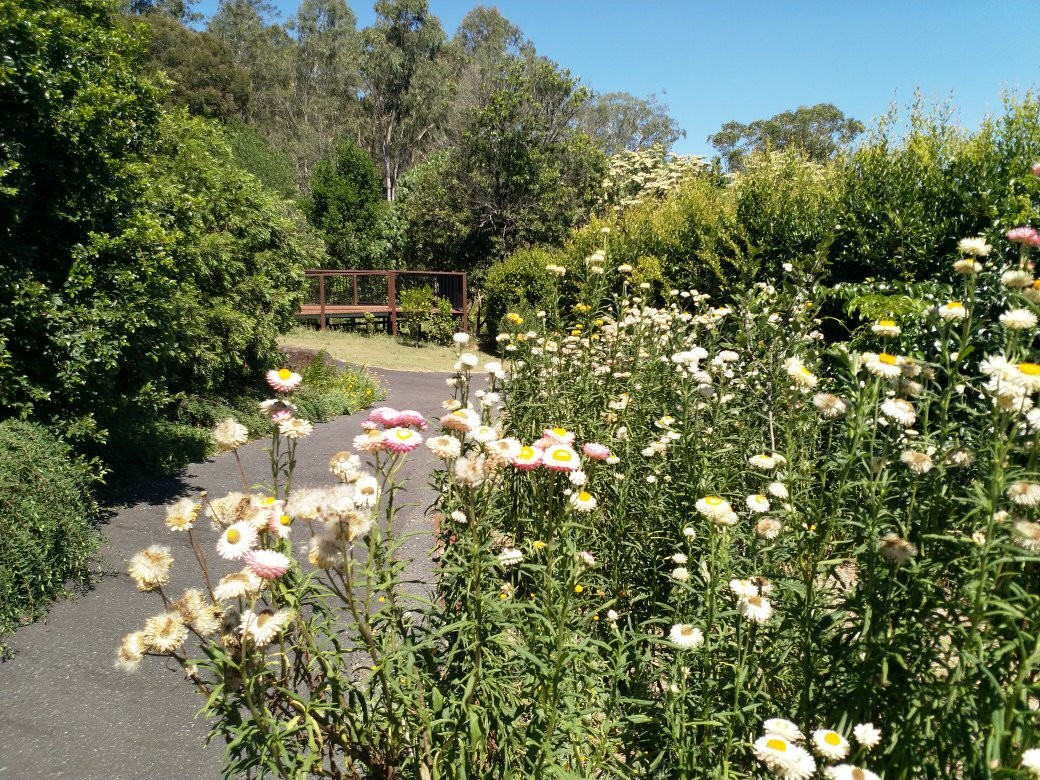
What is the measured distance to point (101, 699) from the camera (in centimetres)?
293

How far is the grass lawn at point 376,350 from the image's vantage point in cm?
1282

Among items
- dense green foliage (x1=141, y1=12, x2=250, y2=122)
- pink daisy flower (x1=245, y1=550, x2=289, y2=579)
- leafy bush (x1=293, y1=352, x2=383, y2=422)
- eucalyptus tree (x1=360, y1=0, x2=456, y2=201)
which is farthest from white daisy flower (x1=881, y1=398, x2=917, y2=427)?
dense green foliage (x1=141, y1=12, x2=250, y2=122)

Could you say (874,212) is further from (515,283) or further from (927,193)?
(515,283)

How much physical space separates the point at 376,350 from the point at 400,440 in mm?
13112

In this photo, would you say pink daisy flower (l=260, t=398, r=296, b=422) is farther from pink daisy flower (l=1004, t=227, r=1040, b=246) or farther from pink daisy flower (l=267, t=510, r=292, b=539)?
pink daisy flower (l=1004, t=227, r=1040, b=246)

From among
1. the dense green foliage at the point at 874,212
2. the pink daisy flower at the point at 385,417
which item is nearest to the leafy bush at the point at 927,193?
the dense green foliage at the point at 874,212

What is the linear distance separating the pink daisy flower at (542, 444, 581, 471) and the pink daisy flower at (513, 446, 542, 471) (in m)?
0.02

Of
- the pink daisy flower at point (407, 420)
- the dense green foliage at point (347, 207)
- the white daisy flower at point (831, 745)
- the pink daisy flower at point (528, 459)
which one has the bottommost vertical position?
the white daisy flower at point (831, 745)

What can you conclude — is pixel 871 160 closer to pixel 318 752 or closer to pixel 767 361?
pixel 767 361

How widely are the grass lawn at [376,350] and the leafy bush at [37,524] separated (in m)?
8.17

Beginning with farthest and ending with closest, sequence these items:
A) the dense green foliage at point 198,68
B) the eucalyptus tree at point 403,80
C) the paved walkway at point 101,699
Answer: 1. the eucalyptus tree at point 403,80
2. the dense green foliage at point 198,68
3. the paved walkway at point 101,699

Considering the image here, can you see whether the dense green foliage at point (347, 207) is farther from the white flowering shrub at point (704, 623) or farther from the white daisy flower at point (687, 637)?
the white daisy flower at point (687, 637)

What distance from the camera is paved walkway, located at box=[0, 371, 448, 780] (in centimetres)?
255

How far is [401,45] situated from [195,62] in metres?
9.17
